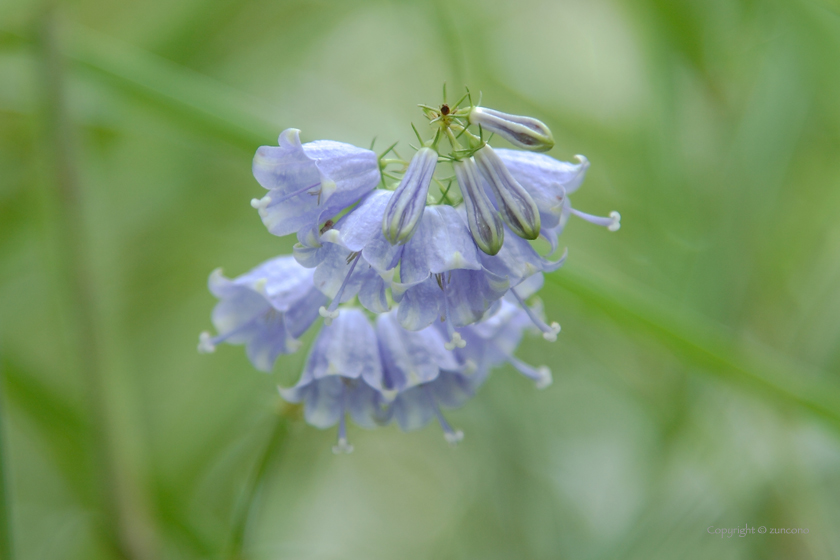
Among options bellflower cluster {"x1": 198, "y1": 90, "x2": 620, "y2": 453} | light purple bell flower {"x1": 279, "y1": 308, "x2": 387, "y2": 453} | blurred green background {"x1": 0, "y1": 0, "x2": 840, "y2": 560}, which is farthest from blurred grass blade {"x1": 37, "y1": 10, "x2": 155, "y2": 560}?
light purple bell flower {"x1": 279, "y1": 308, "x2": 387, "y2": 453}

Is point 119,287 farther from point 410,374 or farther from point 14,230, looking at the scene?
point 410,374

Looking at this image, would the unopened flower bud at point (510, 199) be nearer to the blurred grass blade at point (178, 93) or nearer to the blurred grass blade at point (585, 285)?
the blurred grass blade at point (585, 285)

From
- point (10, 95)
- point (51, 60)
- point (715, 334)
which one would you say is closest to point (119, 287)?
point (10, 95)

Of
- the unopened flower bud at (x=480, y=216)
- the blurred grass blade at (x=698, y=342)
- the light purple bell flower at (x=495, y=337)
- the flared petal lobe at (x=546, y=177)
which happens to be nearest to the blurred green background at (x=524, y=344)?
the blurred grass blade at (x=698, y=342)

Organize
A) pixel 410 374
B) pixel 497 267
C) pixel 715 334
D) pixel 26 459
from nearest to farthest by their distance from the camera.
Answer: pixel 497 267
pixel 410 374
pixel 715 334
pixel 26 459

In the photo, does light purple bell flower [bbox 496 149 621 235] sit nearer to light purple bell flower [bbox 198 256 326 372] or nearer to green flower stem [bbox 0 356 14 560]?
light purple bell flower [bbox 198 256 326 372]
